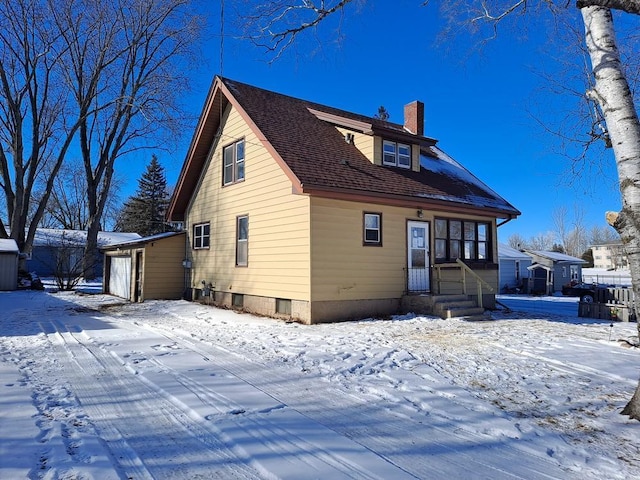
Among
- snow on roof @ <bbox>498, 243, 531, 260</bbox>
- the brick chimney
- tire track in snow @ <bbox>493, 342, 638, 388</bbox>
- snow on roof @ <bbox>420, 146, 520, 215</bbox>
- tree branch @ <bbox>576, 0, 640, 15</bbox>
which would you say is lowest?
tire track in snow @ <bbox>493, 342, 638, 388</bbox>

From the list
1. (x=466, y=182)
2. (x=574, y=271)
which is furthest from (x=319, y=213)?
(x=574, y=271)

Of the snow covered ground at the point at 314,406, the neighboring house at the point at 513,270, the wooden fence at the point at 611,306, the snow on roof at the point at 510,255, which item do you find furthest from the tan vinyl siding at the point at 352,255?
the snow on roof at the point at 510,255

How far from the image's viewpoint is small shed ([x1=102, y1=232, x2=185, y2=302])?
1618 cm

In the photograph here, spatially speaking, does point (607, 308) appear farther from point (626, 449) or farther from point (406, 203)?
point (626, 449)

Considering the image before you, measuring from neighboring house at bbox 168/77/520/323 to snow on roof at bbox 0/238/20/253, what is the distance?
37.4 ft

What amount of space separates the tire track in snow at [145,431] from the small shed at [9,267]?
20.6 metres

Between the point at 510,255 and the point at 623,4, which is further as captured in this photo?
the point at 510,255

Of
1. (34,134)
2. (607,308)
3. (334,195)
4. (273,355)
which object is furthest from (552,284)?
(34,134)

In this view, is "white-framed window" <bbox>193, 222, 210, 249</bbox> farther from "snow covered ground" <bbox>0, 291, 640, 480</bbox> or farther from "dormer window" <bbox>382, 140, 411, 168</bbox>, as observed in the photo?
"snow covered ground" <bbox>0, 291, 640, 480</bbox>

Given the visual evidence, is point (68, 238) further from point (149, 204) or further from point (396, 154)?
point (396, 154)

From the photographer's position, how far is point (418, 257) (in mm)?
13094

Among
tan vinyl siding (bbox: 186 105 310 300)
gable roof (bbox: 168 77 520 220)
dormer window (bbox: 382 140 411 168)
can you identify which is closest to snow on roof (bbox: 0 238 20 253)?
gable roof (bbox: 168 77 520 220)

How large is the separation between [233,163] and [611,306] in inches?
507

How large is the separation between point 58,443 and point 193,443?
1088 millimetres
